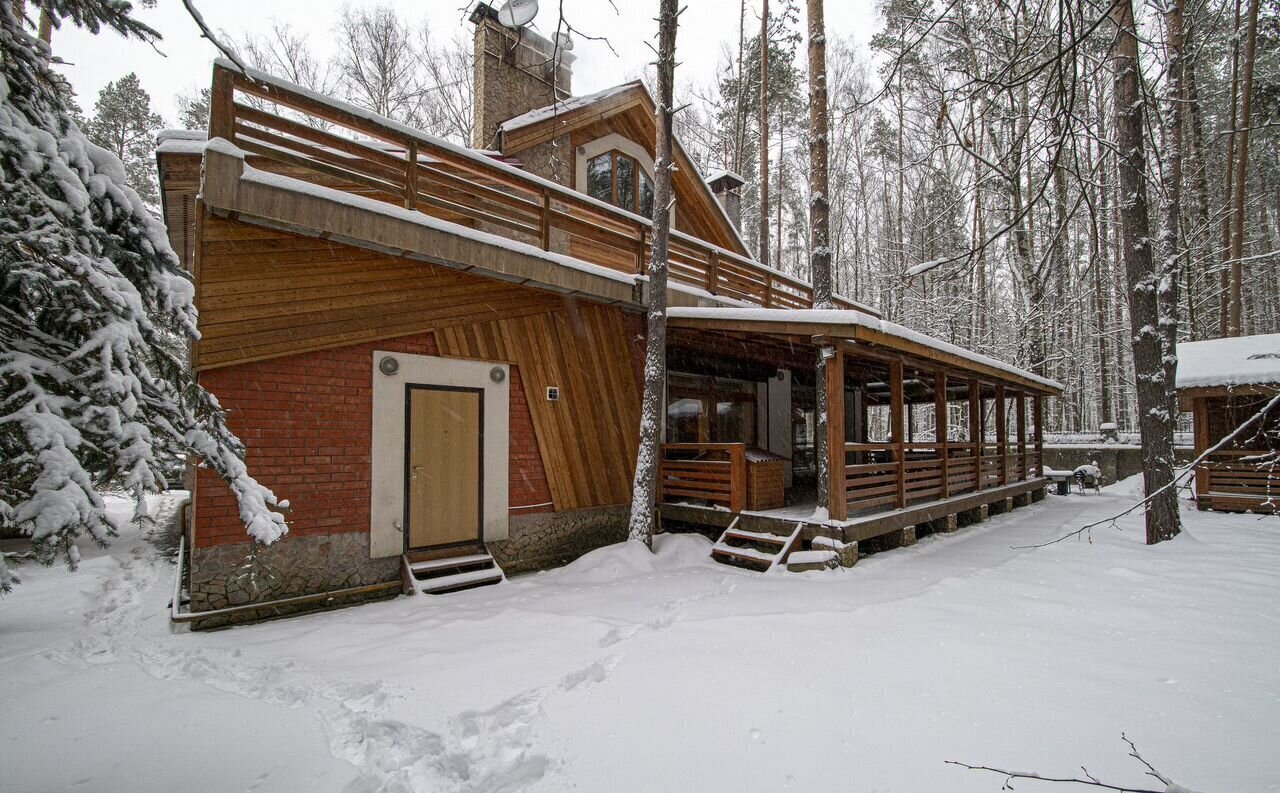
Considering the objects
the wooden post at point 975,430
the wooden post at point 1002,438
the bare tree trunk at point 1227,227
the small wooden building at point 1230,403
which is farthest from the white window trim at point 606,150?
the bare tree trunk at point 1227,227

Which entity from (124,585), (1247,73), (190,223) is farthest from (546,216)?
(1247,73)

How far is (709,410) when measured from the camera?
33.7 feet

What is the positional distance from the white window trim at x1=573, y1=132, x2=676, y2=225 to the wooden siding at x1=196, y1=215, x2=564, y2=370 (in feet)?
15.1

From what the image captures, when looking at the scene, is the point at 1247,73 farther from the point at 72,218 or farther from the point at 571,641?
the point at 72,218

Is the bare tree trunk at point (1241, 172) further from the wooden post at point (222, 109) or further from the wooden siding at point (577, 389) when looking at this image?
the wooden post at point (222, 109)

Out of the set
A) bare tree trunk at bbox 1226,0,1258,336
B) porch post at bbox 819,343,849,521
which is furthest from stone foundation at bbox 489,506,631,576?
bare tree trunk at bbox 1226,0,1258,336

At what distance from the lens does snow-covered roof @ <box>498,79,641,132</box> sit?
9328 mm

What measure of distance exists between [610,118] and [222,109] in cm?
719

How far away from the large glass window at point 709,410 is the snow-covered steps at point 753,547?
2.14m

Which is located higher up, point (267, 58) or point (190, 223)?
point (267, 58)

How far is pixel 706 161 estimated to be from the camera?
21.7 meters

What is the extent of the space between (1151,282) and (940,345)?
251 cm

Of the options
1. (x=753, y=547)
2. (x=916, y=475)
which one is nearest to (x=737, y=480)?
(x=753, y=547)

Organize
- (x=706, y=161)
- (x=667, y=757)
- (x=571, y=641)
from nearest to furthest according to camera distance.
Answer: (x=667, y=757) < (x=571, y=641) < (x=706, y=161)
